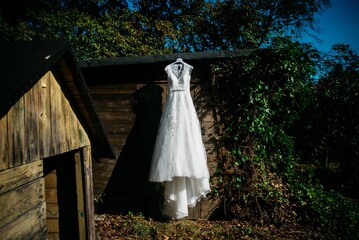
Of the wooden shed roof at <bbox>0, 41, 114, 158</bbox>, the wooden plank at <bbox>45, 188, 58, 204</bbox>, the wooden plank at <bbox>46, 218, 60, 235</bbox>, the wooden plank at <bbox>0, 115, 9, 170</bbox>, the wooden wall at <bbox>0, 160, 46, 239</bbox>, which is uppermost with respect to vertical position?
the wooden shed roof at <bbox>0, 41, 114, 158</bbox>

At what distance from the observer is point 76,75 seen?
254 cm

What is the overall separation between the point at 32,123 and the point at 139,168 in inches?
135

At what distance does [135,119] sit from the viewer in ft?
17.5

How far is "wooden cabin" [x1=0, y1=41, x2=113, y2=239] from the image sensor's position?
5.69 ft

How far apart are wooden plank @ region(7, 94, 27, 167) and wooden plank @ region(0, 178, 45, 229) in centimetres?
23

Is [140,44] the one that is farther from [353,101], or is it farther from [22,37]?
[353,101]

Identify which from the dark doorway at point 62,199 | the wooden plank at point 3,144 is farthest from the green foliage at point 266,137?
the wooden plank at point 3,144

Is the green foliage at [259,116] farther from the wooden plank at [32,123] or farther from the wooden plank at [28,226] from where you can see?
the wooden plank at [32,123]

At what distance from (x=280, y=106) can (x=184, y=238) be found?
10.1ft

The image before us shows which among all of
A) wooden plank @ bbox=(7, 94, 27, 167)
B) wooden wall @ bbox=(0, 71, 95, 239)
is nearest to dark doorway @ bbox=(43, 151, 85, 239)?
wooden wall @ bbox=(0, 71, 95, 239)

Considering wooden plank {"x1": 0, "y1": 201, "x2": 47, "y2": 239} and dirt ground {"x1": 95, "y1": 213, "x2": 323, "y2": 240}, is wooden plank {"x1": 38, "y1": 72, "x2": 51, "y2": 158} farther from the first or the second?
dirt ground {"x1": 95, "y1": 213, "x2": 323, "y2": 240}

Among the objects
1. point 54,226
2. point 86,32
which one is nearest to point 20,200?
point 54,226

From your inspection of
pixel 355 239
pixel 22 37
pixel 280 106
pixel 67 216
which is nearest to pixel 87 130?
pixel 67 216

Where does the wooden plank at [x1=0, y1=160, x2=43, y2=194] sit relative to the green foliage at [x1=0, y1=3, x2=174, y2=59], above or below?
below
